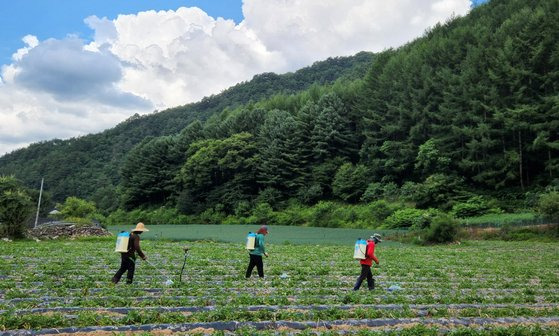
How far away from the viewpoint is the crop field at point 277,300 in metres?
8.85

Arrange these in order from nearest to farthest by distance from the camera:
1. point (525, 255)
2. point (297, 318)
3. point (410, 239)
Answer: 1. point (297, 318)
2. point (525, 255)
3. point (410, 239)

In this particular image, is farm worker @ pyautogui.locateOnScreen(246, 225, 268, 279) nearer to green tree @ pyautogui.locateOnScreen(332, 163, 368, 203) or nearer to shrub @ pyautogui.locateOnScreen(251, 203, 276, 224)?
green tree @ pyautogui.locateOnScreen(332, 163, 368, 203)

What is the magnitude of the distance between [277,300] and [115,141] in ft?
471

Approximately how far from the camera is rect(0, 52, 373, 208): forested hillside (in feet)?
411

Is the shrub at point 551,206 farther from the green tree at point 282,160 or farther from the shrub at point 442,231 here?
the green tree at point 282,160

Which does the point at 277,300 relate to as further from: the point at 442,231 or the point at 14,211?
the point at 14,211

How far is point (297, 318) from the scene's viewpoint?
9555 millimetres

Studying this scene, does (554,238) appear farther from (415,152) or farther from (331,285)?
(415,152)

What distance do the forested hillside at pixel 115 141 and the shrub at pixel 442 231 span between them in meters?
82.5

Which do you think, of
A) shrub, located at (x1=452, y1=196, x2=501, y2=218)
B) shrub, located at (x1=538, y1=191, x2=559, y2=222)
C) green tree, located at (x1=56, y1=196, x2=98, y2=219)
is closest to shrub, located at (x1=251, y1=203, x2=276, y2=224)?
green tree, located at (x1=56, y1=196, x2=98, y2=219)

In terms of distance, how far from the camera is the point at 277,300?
11.4 metres

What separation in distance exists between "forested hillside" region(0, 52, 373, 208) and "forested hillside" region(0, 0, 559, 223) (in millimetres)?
20513

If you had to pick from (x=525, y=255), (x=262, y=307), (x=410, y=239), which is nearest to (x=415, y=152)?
(x=410, y=239)

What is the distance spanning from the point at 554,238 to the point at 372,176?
35886mm
